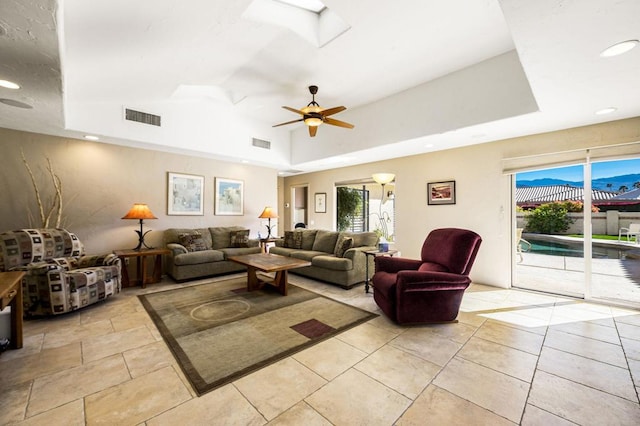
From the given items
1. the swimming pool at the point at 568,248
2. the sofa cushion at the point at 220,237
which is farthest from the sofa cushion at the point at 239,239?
the swimming pool at the point at 568,248

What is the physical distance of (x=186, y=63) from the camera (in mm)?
3004

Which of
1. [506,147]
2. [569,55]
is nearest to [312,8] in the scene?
[569,55]

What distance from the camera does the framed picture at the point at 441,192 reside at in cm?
481

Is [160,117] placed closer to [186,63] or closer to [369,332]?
[186,63]

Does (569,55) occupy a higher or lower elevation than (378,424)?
higher

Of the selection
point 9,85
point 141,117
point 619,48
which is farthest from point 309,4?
point 141,117

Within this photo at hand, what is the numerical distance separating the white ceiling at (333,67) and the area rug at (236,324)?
253 centimetres

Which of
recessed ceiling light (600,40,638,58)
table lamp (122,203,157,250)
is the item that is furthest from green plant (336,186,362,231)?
recessed ceiling light (600,40,638,58)

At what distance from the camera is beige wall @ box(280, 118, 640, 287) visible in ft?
12.0

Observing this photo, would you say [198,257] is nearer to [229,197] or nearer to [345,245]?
[229,197]

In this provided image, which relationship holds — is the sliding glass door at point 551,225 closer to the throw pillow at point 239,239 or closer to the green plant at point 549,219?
the green plant at point 549,219

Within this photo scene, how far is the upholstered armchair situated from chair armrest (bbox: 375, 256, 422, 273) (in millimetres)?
275

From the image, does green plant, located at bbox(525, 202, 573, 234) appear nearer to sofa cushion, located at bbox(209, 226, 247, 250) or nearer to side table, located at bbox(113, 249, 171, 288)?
sofa cushion, located at bbox(209, 226, 247, 250)

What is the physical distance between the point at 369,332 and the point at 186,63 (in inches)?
145
